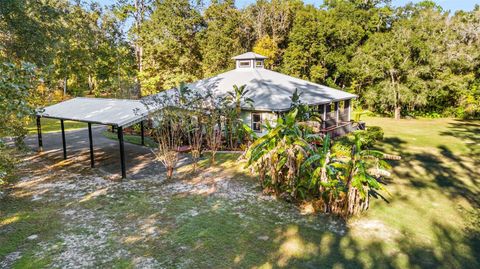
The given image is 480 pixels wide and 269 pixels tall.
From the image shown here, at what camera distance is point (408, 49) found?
26.6 m

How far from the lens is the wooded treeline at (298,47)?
26953mm

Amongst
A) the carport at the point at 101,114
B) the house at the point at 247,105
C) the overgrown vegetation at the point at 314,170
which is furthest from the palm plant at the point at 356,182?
the carport at the point at 101,114

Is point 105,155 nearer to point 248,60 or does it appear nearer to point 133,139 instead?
point 133,139

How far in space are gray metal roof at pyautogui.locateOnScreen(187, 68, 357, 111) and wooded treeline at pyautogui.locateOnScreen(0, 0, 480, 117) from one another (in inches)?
332

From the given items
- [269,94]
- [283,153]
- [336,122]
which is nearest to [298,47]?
[336,122]

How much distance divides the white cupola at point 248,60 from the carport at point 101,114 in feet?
A: 32.0

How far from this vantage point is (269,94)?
759 inches

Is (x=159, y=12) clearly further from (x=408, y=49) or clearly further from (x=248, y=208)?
(x=248, y=208)

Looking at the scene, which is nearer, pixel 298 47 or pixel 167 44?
pixel 167 44

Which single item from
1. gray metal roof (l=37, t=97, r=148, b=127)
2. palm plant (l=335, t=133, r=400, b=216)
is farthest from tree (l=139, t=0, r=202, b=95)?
palm plant (l=335, t=133, r=400, b=216)

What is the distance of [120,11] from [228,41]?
1503 cm

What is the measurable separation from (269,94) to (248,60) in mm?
5739

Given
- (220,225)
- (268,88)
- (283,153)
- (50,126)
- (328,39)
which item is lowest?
(220,225)

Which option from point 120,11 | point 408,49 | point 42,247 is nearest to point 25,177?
point 42,247
